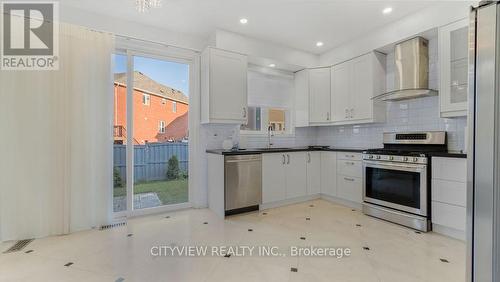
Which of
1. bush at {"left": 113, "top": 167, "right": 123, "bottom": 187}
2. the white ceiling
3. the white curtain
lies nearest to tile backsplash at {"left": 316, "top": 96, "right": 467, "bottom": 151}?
the white ceiling

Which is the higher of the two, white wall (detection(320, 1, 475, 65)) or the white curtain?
white wall (detection(320, 1, 475, 65))

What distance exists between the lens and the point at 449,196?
2.65 metres

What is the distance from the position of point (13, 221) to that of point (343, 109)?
4994mm

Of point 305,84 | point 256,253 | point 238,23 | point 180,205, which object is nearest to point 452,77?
point 305,84

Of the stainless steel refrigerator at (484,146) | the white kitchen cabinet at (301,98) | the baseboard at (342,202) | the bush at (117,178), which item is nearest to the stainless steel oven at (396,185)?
the baseboard at (342,202)

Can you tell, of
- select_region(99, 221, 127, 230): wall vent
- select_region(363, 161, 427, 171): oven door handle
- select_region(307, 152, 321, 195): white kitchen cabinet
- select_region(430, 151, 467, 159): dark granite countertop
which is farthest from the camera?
select_region(307, 152, 321, 195): white kitchen cabinet

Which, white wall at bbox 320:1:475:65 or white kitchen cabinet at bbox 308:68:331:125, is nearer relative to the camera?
white wall at bbox 320:1:475:65

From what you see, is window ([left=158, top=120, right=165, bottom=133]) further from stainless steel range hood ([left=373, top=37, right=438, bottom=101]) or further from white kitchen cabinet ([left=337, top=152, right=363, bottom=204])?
stainless steel range hood ([left=373, top=37, right=438, bottom=101])

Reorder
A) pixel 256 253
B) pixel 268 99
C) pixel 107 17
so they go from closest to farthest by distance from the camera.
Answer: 1. pixel 256 253
2. pixel 107 17
3. pixel 268 99

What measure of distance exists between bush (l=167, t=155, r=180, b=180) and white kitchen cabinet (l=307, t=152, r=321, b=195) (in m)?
2.37

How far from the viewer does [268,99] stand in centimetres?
461

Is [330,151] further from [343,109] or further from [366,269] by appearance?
[366,269]

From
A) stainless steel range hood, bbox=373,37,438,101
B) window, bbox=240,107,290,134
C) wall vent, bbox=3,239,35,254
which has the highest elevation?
stainless steel range hood, bbox=373,37,438,101

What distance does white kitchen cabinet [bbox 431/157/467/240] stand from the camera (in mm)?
2549
